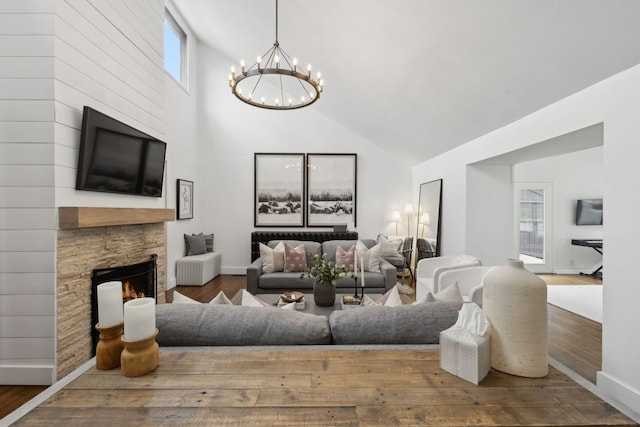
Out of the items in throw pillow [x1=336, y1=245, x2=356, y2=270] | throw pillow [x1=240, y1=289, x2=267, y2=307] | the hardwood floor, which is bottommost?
the hardwood floor

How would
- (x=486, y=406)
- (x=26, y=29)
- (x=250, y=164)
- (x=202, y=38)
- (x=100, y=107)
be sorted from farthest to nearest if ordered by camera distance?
(x=250, y=164) < (x=202, y=38) < (x=100, y=107) < (x=26, y=29) < (x=486, y=406)

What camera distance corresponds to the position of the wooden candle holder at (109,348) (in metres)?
1.02

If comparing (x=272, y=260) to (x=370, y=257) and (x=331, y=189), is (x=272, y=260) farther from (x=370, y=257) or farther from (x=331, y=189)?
(x=331, y=189)

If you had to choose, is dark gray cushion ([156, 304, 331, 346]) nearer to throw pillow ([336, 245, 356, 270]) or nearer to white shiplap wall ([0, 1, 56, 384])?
white shiplap wall ([0, 1, 56, 384])

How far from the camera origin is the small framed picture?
5.16 meters

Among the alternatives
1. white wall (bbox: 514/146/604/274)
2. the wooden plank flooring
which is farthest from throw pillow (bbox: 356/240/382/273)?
white wall (bbox: 514/146/604/274)

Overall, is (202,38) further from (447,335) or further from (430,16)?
(447,335)

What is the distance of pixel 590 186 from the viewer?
5.98 metres

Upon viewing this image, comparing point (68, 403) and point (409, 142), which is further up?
point (409, 142)

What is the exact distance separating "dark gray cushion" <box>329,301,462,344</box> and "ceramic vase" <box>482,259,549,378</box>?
466 millimetres

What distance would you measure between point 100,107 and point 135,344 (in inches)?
98.6

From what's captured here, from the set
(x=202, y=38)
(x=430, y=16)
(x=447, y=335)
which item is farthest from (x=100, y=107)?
(x=202, y=38)

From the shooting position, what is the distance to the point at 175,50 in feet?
17.3

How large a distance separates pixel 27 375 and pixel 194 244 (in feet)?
10.8
